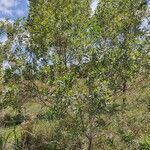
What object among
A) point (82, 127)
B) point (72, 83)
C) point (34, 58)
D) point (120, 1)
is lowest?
point (82, 127)

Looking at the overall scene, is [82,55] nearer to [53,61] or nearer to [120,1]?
[53,61]

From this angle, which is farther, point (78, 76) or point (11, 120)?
point (11, 120)

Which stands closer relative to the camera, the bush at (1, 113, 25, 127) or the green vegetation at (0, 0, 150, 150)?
the green vegetation at (0, 0, 150, 150)

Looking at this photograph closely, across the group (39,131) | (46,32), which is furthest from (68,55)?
(39,131)

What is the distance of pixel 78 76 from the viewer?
16469 mm

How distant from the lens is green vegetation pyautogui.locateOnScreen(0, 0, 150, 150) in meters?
16.2

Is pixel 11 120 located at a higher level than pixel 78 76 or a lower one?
lower

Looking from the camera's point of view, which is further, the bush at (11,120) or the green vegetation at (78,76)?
the bush at (11,120)

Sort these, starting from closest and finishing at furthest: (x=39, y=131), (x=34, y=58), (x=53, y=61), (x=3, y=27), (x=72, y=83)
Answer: (x=72, y=83), (x=53, y=61), (x=34, y=58), (x=39, y=131), (x=3, y=27)

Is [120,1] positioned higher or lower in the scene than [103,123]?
higher

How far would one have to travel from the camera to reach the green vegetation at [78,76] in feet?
53.1

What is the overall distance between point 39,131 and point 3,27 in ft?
19.2

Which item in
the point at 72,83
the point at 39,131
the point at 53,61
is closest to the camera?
the point at 72,83

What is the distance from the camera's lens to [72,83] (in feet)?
52.0
